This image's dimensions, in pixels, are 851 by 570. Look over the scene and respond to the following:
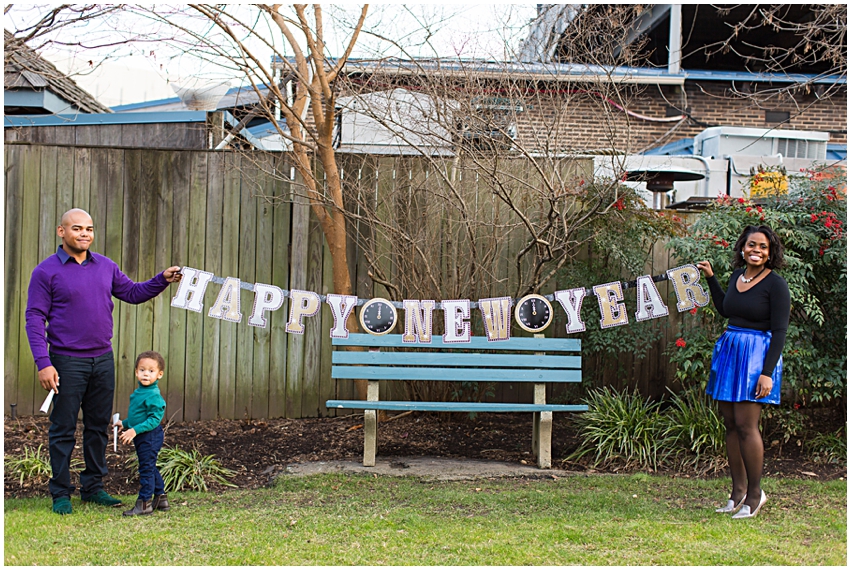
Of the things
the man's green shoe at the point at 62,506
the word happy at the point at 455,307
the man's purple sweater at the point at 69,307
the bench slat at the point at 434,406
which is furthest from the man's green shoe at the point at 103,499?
the bench slat at the point at 434,406

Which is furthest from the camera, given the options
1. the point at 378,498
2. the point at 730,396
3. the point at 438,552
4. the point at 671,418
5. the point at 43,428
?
the point at 43,428

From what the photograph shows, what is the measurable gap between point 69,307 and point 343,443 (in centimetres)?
240

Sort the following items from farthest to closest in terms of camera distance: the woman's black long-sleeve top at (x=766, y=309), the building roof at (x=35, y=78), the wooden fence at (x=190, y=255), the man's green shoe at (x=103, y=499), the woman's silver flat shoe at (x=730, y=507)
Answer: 1. the wooden fence at (x=190, y=255)
2. the building roof at (x=35, y=78)
3. the man's green shoe at (x=103, y=499)
4. the woman's silver flat shoe at (x=730, y=507)
5. the woman's black long-sleeve top at (x=766, y=309)

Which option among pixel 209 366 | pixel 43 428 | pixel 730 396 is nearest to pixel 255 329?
pixel 209 366

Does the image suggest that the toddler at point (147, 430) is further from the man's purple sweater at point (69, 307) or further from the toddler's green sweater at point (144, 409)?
the man's purple sweater at point (69, 307)

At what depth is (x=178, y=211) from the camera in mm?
6320

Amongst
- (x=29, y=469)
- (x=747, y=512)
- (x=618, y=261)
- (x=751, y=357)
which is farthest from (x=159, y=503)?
(x=618, y=261)

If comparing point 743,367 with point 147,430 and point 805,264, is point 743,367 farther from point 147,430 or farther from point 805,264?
point 147,430

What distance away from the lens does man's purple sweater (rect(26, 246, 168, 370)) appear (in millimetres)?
4270

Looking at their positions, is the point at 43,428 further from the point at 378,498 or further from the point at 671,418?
the point at 671,418

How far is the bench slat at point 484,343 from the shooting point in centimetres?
554

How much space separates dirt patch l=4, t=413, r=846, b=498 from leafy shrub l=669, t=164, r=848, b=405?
593 millimetres

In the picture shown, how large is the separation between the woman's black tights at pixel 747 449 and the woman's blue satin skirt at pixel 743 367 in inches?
2.8

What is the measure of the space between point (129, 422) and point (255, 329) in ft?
7.15
